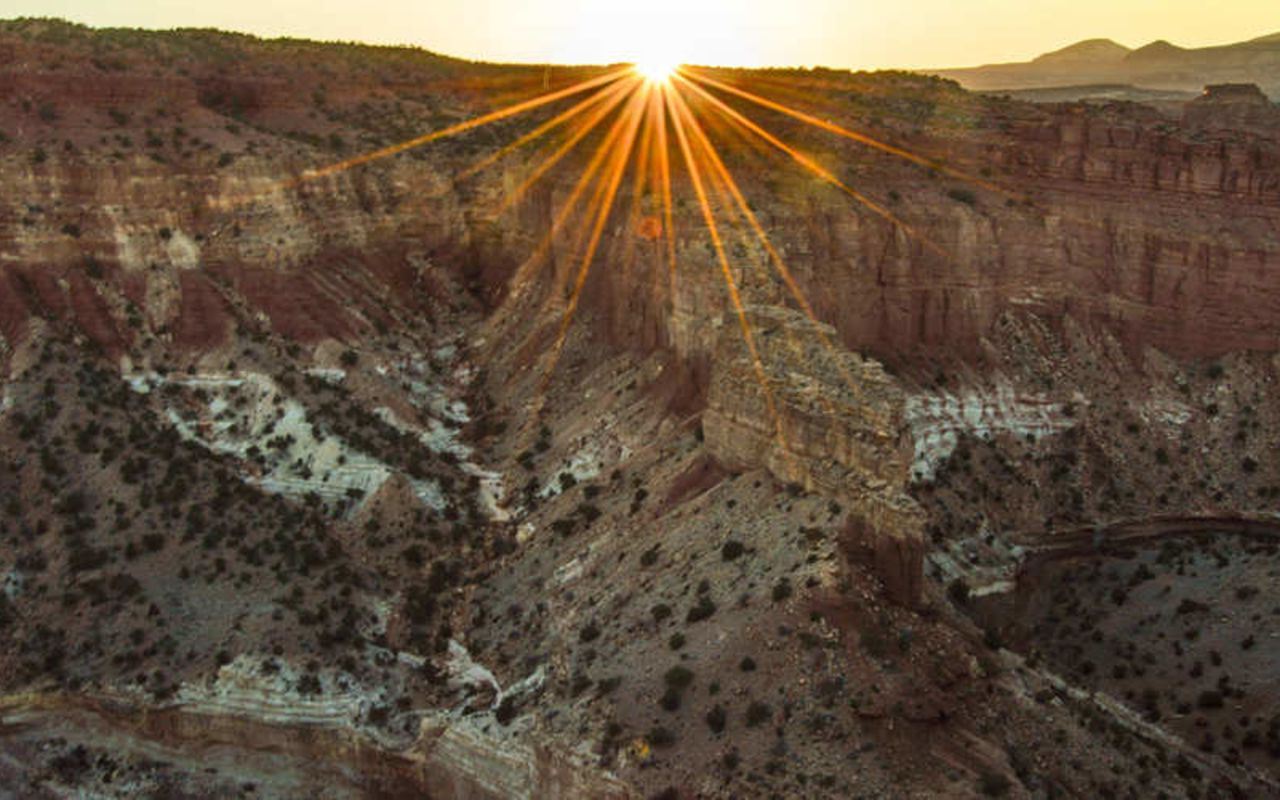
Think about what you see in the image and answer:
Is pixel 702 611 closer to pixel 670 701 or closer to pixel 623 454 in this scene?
pixel 670 701

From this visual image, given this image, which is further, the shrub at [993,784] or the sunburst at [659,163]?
the sunburst at [659,163]

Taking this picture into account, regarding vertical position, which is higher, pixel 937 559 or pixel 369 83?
pixel 369 83

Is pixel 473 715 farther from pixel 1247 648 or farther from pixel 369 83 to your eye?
pixel 369 83

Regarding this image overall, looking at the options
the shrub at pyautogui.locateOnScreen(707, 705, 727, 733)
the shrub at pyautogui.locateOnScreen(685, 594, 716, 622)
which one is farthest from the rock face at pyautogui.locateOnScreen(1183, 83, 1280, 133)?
the shrub at pyautogui.locateOnScreen(707, 705, 727, 733)

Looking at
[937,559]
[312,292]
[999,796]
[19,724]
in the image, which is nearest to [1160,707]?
[937,559]

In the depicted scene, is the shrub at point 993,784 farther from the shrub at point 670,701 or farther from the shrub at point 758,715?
the shrub at point 670,701

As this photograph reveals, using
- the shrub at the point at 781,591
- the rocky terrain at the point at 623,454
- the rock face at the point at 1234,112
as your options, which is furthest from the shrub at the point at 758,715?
the rock face at the point at 1234,112

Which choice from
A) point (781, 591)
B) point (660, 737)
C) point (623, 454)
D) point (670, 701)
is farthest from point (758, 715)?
point (623, 454)

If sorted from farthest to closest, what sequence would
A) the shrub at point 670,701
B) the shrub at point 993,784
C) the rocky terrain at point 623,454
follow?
the rocky terrain at point 623,454 → the shrub at point 670,701 → the shrub at point 993,784
